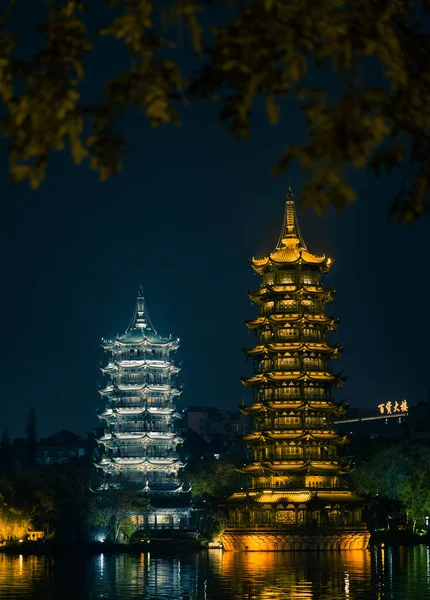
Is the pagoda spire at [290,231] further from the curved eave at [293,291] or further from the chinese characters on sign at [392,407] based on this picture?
the chinese characters on sign at [392,407]

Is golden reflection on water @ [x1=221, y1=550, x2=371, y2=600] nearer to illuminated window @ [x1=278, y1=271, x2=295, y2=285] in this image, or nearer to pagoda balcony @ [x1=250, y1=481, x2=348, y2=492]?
pagoda balcony @ [x1=250, y1=481, x2=348, y2=492]

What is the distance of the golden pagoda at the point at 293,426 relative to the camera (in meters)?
74.8

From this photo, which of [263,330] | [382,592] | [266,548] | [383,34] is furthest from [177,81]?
[263,330]

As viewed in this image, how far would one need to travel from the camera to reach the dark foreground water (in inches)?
1706

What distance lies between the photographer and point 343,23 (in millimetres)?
9500

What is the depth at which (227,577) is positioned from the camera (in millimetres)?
52375

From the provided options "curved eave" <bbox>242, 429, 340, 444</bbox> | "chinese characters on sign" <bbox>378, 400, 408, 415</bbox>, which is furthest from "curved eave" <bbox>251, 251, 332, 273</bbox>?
"chinese characters on sign" <bbox>378, 400, 408, 415</bbox>

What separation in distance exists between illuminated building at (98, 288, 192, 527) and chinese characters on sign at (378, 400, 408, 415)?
54.3 metres

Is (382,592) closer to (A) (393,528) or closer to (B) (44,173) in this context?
(B) (44,173)

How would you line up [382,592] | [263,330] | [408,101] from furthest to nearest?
[263,330] → [382,592] → [408,101]

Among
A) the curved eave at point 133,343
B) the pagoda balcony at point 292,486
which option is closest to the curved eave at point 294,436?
the pagoda balcony at point 292,486

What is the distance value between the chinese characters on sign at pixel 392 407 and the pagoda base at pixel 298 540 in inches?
3428

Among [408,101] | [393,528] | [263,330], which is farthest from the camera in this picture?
[393,528]

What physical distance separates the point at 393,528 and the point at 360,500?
1677 cm
